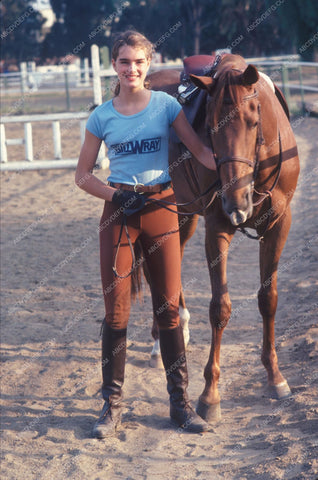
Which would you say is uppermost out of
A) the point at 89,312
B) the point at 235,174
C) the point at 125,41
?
the point at 125,41

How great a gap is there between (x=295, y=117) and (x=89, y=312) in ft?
39.0

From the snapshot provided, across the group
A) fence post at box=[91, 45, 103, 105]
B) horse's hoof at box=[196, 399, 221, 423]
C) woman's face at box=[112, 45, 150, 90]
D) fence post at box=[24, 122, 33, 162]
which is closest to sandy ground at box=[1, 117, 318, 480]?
horse's hoof at box=[196, 399, 221, 423]

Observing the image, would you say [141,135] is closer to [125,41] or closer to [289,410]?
[125,41]

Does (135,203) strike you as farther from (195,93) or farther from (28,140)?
(28,140)

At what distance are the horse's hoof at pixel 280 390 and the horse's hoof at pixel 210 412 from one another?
0.38 meters

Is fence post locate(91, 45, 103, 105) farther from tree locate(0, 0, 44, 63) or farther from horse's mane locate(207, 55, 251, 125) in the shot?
tree locate(0, 0, 44, 63)

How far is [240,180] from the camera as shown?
3.09 meters

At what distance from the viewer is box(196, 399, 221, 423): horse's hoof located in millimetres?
3643

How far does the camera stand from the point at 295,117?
631 inches

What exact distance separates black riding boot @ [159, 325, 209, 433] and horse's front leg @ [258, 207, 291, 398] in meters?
0.58

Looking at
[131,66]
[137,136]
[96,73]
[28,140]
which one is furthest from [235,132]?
[28,140]

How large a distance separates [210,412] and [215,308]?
1.97 ft

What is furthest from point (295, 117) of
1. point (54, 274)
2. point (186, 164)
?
point (186, 164)

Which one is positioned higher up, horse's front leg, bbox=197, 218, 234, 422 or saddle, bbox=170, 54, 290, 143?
saddle, bbox=170, 54, 290, 143
